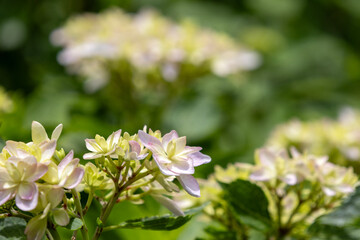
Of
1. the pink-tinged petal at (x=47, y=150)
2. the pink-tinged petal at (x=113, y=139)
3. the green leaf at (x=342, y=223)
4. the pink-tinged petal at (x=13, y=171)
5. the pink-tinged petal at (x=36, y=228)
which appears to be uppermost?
the green leaf at (x=342, y=223)

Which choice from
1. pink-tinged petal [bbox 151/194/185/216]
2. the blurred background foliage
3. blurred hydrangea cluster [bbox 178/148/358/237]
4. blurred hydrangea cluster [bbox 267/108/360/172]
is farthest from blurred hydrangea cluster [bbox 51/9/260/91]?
pink-tinged petal [bbox 151/194/185/216]

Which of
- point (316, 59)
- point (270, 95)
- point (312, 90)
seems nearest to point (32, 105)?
point (270, 95)

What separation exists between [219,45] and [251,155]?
0.30 meters

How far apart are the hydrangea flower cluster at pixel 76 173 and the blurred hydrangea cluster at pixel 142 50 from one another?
0.58 meters

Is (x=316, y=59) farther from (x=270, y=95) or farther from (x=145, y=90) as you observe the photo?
(x=145, y=90)

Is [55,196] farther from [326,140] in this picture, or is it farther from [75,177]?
[326,140]

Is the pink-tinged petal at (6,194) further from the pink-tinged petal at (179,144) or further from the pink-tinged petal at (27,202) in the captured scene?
Result: the pink-tinged petal at (179,144)

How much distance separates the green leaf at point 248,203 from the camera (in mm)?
598

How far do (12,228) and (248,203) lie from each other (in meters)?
0.26

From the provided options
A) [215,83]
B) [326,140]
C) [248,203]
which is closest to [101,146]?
[248,203]

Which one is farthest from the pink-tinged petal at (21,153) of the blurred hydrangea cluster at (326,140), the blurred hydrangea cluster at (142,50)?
the blurred hydrangea cluster at (142,50)

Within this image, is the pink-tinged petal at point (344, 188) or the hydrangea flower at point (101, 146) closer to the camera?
the hydrangea flower at point (101, 146)

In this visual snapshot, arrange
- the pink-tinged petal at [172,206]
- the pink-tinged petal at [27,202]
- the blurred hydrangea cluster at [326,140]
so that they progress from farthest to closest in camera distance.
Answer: the blurred hydrangea cluster at [326,140]
the pink-tinged petal at [172,206]
the pink-tinged petal at [27,202]

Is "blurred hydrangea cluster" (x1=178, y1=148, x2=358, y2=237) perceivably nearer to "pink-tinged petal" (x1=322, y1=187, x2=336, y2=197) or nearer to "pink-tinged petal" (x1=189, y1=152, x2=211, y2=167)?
"pink-tinged petal" (x1=322, y1=187, x2=336, y2=197)
